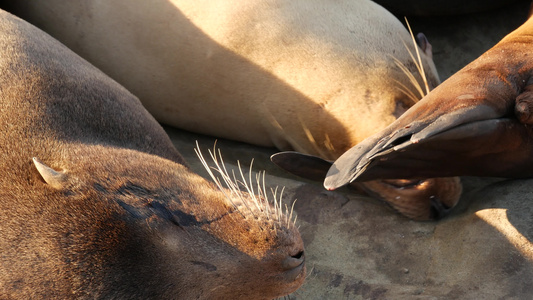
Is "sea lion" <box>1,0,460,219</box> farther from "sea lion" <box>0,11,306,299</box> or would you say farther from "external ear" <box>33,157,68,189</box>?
"external ear" <box>33,157,68,189</box>

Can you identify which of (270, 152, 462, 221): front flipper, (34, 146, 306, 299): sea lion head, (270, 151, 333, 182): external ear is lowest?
(270, 152, 462, 221): front flipper

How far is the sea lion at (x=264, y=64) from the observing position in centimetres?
337

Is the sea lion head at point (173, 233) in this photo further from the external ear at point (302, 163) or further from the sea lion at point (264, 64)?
the sea lion at point (264, 64)

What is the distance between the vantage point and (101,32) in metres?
3.78

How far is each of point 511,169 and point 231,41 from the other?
1.45 m

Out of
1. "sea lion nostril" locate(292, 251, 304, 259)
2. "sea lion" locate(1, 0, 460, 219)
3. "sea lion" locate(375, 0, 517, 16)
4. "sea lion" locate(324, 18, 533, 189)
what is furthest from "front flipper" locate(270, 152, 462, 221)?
"sea lion" locate(375, 0, 517, 16)

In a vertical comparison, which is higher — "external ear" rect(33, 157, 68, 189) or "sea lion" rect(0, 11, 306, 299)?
"external ear" rect(33, 157, 68, 189)

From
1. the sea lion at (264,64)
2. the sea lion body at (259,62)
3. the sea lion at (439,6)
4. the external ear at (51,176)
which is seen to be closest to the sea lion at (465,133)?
the sea lion at (264,64)

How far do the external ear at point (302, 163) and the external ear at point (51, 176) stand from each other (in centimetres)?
96

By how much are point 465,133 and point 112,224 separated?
1.33 meters

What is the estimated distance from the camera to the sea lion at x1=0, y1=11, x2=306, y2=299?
6.77ft

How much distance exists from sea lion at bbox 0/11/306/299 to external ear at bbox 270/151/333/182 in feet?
1.38

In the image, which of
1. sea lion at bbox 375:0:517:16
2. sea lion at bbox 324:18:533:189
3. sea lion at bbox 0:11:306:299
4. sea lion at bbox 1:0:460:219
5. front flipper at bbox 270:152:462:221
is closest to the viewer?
sea lion at bbox 0:11:306:299

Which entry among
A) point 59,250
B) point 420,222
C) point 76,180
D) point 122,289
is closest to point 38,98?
point 76,180
